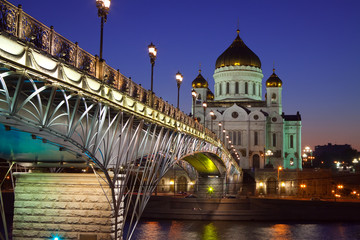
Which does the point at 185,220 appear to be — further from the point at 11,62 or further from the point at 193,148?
the point at 11,62

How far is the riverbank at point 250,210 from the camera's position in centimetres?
4744

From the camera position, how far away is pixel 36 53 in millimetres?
10977

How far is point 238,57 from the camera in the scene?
96.8m

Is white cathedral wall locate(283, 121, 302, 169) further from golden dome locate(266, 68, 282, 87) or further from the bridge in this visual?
the bridge

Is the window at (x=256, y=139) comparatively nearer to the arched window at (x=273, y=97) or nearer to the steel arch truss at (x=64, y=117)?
the arched window at (x=273, y=97)

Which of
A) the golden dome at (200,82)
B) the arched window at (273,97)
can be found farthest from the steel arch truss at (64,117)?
the golden dome at (200,82)

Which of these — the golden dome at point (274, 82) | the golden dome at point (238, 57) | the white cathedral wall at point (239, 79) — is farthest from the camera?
the golden dome at point (274, 82)

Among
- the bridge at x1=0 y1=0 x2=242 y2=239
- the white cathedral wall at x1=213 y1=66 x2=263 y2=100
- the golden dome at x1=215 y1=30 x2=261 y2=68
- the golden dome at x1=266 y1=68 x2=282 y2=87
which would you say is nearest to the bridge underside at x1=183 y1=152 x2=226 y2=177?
the bridge at x1=0 y1=0 x2=242 y2=239

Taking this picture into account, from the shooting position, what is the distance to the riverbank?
4744 centimetres

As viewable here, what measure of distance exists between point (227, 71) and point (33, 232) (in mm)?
80093

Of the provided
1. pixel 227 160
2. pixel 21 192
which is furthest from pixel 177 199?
pixel 21 192

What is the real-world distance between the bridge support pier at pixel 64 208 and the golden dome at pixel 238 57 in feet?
261

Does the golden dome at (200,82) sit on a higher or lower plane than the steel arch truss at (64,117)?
higher

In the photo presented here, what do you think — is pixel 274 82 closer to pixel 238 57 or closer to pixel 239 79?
pixel 239 79
